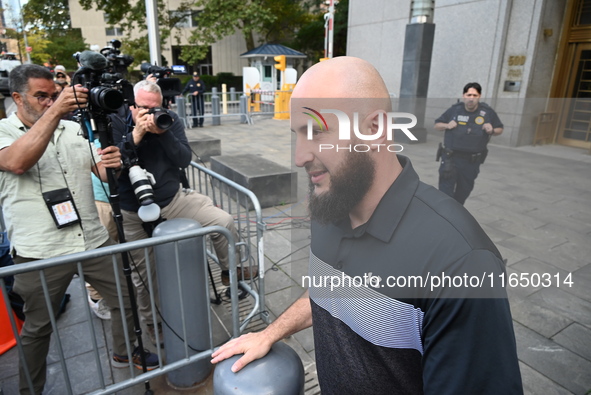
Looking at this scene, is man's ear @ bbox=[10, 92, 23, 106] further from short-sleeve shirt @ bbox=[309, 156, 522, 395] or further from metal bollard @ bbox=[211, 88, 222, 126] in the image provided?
metal bollard @ bbox=[211, 88, 222, 126]

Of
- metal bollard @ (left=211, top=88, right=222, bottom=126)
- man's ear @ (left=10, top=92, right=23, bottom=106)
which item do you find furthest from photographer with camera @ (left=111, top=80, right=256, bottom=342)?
metal bollard @ (left=211, top=88, right=222, bottom=126)

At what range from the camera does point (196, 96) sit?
1426 cm

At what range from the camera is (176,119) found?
3344 millimetres

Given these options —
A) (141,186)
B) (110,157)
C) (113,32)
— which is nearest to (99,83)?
(110,157)

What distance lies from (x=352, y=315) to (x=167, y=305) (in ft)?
5.80

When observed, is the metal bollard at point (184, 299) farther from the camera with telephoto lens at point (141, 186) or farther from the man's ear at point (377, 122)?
the man's ear at point (377, 122)

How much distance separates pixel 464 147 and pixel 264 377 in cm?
441

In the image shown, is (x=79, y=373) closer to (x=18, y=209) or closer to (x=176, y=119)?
(x=18, y=209)

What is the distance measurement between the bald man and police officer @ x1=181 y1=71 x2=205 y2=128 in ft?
44.7

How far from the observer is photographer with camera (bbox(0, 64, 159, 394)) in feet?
7.18

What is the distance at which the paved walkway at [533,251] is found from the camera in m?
2.70

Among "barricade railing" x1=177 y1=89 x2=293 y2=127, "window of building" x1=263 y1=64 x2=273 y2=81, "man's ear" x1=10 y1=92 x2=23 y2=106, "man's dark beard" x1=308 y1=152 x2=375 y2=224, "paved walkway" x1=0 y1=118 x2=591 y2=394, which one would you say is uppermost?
"window of building" x1=263 y1=64 x2=273 y2=81

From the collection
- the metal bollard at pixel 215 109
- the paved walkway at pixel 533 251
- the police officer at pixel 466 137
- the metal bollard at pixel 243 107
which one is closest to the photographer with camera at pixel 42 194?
the paved walkway at pixel 533 251

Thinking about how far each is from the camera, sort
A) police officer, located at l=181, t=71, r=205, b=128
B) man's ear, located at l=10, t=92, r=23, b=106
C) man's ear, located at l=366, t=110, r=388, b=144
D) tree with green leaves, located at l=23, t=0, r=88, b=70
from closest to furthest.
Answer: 1. man's ear, located at l=366, t=110, r=388, b=144
2. man's ear, located at l=10, t=92, r=23, b=106
3. police officer, located at l=181, t=71, r=205, b=128
4. tree with green leaves, located at l=23, t=0, r=88, b=70
